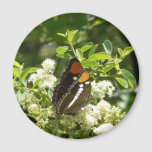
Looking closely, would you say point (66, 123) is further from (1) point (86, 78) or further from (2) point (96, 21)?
(2) point (96, 21)

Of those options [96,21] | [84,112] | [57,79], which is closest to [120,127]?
[84,112]

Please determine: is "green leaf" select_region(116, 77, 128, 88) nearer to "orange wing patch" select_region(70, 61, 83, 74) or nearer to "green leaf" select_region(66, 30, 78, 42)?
"orange wing patch" select_region(70, 61, 83, 74)

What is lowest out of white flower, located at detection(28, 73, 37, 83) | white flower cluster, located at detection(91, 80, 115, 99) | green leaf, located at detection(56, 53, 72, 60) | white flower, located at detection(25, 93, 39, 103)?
white flower, located at detection(25, 93, 39, 103)

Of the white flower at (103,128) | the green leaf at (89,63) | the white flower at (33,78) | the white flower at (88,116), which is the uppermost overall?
the green leaf at (89,63)

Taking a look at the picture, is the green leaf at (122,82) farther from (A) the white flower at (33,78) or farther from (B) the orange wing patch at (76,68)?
(A) the white flower at (33,78)

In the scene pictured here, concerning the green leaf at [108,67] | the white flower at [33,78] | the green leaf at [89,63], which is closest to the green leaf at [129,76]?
the green leaf at [108,67]

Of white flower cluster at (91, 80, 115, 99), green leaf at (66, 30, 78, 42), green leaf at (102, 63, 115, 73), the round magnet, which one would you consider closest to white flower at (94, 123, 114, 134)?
the round magnet
